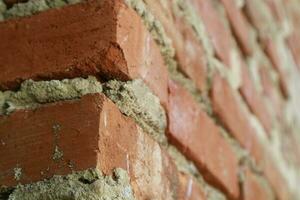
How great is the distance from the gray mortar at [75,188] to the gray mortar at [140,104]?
3.7 inches

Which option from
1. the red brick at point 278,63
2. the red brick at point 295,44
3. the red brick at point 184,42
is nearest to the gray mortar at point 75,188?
the red brick at point 184,42

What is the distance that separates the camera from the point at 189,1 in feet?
2.73

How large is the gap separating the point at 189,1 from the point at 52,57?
311mm

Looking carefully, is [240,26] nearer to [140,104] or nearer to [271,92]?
[271,92]

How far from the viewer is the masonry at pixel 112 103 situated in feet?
1.75

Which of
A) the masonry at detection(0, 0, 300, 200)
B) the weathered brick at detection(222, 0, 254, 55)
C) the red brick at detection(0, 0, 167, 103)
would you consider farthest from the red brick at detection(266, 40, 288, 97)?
the red brick at detection(0, 0, 167, 103)

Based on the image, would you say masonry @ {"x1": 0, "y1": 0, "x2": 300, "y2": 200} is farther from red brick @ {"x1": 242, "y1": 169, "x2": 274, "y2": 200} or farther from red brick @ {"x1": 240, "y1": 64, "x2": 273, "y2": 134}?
red brick @ {"x1": 240, "y1": 64, "x2": 273, "y2": 134}

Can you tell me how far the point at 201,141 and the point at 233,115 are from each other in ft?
0.66

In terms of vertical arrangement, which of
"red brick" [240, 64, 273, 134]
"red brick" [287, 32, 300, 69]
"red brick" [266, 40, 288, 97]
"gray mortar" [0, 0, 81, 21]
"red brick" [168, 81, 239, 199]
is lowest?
"red brick" [168, 81, 239, 199]

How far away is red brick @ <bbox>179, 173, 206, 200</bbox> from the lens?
2.34 ft

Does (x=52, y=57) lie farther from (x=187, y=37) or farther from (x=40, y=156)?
(x=187, y=37)

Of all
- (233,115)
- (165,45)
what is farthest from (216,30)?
(165,45)

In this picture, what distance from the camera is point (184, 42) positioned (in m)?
0.79

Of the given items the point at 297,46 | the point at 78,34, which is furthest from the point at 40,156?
the point at 297,46
